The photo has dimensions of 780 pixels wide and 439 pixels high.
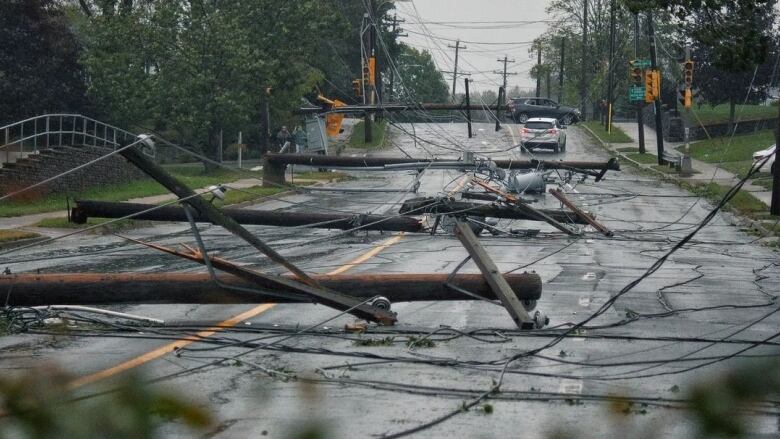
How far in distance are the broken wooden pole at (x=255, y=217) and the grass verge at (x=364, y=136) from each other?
48375 millimetres

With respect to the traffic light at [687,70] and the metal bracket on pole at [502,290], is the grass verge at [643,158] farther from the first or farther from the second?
the metal bracket on pole at [502,290]

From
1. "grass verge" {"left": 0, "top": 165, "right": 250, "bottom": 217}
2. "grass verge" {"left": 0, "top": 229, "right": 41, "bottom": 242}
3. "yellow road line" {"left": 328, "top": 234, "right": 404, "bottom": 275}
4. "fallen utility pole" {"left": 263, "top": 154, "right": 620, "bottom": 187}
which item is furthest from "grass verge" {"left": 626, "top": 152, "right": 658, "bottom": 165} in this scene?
"grass verge" {"left": 0, "top": 229, "right": 41, "bottom": 242}

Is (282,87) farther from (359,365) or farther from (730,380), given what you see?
(730,380)

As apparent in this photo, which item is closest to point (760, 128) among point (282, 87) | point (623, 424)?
point (282, 87)

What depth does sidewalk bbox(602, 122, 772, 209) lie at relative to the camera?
39.8 meters

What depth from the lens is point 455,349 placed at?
1066cm

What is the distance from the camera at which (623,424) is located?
1979mm

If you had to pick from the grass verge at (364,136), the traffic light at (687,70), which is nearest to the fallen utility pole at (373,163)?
the traffic light at (687,70)

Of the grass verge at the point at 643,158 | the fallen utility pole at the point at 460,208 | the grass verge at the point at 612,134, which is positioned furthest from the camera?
the grass verge at the point at 612,134

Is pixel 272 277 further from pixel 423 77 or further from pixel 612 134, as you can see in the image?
pixel 423 77

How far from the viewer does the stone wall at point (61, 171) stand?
31547mm

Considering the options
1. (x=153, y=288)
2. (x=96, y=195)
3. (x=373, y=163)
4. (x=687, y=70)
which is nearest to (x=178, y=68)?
(x=96, y=195)

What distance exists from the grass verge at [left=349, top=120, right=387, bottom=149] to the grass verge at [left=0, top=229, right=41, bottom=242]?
160 ft

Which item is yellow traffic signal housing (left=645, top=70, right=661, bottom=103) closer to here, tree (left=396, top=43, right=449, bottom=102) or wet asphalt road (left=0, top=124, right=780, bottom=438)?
wet asphalt road (left=0, top=124, right=780, bottom=438)
